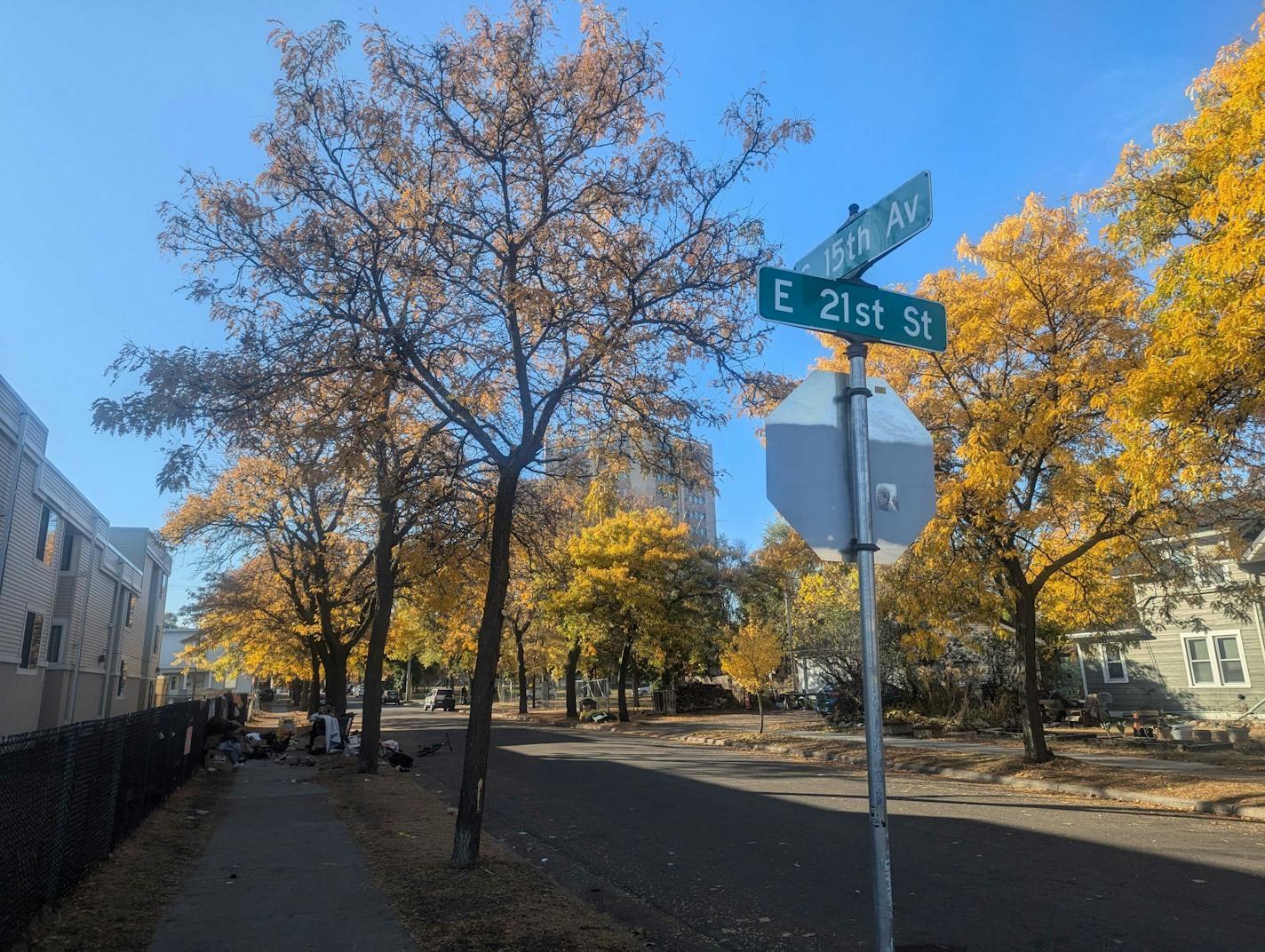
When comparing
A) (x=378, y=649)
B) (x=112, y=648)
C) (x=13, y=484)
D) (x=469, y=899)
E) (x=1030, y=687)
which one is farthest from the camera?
(x=112, y=648)

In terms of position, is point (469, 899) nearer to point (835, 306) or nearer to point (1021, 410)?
point (835, 306)

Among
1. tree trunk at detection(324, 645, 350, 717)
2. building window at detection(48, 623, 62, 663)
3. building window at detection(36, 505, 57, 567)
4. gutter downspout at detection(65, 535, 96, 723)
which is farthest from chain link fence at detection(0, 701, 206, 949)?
gutter downspout at detection(65, 535, 96, 723)

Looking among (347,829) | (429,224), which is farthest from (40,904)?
(429,224)

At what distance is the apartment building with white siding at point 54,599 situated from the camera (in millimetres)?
18609

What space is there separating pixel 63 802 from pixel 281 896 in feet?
6.29

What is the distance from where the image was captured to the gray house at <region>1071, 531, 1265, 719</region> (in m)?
23.6

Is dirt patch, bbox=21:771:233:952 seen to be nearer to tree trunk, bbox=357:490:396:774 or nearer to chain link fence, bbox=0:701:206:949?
chain link fence, bbox=0:701:206:949

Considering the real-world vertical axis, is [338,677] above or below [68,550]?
below

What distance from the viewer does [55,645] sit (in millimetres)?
25141

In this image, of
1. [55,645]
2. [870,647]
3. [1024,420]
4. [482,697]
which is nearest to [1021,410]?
[1024,420]

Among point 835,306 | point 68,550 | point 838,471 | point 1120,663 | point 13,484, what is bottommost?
point 1120,663

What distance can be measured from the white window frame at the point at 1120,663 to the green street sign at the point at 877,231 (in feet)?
91.4

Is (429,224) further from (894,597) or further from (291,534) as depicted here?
(291,534)

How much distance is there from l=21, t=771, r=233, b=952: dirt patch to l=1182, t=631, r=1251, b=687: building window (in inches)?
1048
